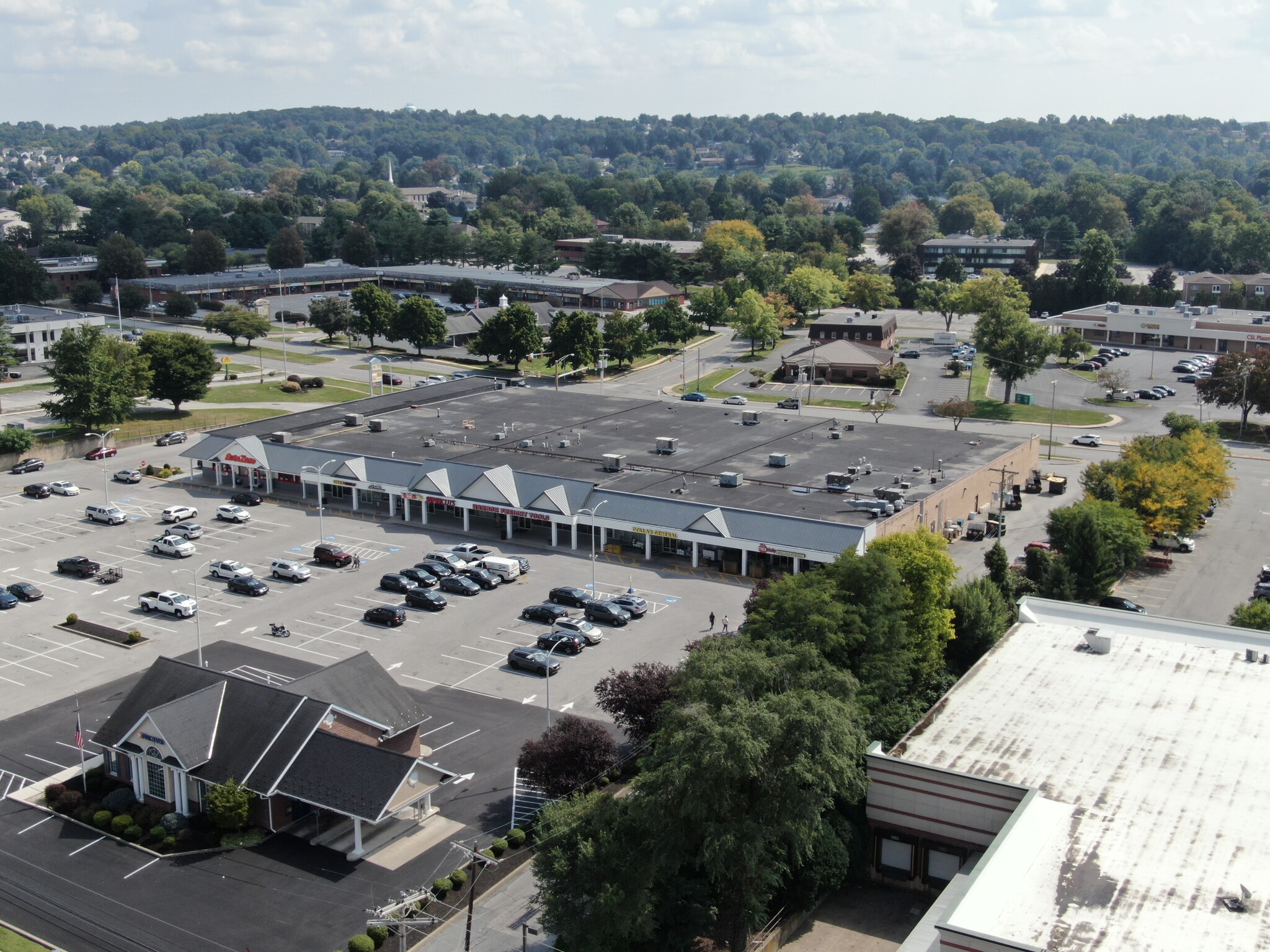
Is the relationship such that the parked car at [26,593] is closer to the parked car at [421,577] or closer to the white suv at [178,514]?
the white suv at [178,514]

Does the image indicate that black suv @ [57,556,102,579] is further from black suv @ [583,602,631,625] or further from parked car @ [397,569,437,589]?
black suv @ [583,602,631,625]

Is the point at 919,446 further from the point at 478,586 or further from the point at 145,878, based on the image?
the point at 145,878

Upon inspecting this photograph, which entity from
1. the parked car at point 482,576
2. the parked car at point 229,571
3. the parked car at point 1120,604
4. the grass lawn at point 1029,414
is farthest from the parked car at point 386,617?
the grass lawn at point 1029,414

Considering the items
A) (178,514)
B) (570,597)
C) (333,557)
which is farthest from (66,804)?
(178,514)

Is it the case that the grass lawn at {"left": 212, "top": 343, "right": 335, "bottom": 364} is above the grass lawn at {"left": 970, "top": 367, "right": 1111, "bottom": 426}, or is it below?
above

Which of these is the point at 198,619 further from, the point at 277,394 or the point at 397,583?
the point at 277,394

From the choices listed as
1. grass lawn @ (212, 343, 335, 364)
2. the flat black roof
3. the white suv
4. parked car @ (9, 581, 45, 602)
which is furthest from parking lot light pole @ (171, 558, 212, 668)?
grass lawn @ (212, 343, 335, 364)
